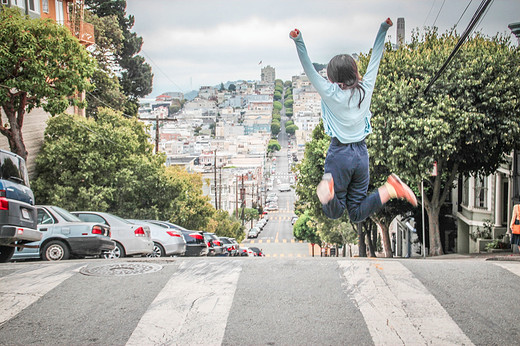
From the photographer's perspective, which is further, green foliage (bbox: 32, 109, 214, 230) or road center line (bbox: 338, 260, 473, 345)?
green foliage (bbox: 32, 109, 214, 230)

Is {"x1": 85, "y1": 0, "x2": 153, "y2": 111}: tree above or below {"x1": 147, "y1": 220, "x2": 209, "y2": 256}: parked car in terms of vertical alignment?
above

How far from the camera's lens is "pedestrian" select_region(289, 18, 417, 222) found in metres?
6.11

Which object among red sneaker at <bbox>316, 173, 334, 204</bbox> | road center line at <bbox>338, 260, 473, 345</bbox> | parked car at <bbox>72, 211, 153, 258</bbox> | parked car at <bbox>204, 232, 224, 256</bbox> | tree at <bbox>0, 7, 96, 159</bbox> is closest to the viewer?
red sneaker at <bbox>316, 173, 334, 204</bbox>

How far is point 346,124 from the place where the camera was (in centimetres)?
614

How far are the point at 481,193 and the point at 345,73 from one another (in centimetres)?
2463

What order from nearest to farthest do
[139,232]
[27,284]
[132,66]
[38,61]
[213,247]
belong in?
1. [27,284]
2. [139,232]
3. [38,61]
4. [213,247]
5. [132,66]

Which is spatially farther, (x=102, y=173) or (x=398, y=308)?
(x=102, y=173)

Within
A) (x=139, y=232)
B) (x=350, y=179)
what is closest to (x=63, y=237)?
(x=139, y=232)

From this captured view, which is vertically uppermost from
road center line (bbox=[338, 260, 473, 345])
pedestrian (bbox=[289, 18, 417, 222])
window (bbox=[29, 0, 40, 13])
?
window (bbox=[29, 0, 40, 13])

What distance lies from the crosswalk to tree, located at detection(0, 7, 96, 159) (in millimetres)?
11147

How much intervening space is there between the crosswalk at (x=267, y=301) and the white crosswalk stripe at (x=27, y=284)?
0.05 feet

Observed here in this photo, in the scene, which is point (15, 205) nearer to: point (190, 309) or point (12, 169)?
point (12, 169)

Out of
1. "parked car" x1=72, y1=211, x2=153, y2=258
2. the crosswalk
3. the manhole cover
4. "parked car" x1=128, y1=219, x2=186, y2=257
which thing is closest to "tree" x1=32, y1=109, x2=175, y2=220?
"parked car" x1=128, y1=219, x2=186, y2=257

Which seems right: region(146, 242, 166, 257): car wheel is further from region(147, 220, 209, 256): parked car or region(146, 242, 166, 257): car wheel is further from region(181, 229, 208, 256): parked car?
region(181, 229, 208, 256): parked car
